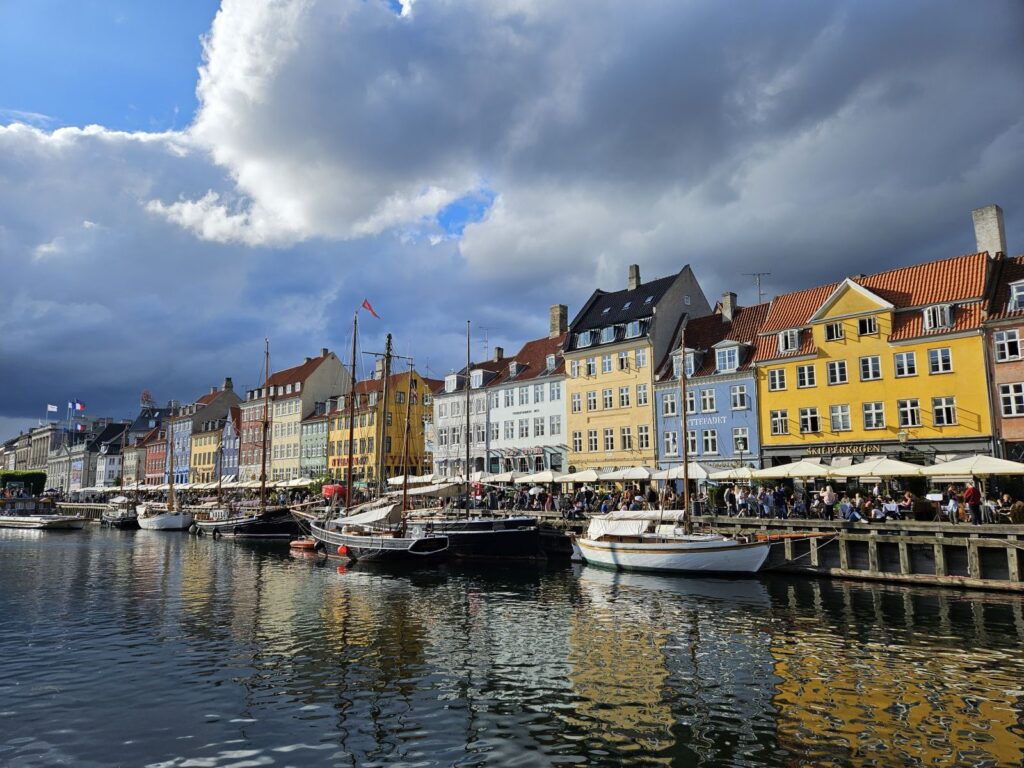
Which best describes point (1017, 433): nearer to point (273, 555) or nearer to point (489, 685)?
point (489, 685)

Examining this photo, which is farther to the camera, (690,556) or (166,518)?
(166,518)

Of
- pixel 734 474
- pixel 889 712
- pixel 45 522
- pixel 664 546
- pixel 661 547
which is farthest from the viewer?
pixel 45 522

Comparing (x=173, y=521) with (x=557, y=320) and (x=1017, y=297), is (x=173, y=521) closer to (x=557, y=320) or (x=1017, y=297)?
(x=557, y=320)

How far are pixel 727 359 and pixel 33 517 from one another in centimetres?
7788

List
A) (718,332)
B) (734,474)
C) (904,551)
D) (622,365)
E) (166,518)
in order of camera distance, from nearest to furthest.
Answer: (904,551) < (734,474) < (718,332) < (622,365) < (166,518)

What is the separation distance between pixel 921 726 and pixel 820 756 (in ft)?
8.37

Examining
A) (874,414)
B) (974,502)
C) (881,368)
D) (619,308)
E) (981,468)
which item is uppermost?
(619,308)

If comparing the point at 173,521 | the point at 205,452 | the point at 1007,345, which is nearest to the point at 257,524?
the point at 173,521

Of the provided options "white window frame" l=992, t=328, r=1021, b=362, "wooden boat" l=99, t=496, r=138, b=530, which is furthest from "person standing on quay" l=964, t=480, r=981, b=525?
"wooden boat" l=99, t=496, r=138, b=530

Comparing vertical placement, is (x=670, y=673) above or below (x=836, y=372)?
below

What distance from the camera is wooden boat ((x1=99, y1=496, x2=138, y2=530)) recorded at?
267 ft

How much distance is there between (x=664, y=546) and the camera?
3297 cm

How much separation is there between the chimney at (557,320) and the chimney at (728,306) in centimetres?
1836

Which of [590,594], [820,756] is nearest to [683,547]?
[590,594]
